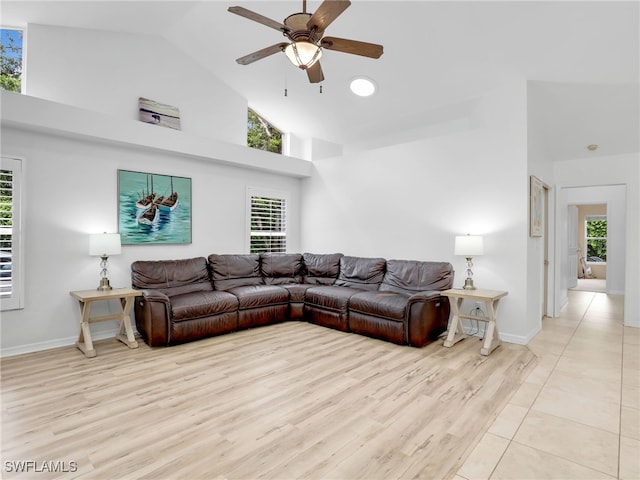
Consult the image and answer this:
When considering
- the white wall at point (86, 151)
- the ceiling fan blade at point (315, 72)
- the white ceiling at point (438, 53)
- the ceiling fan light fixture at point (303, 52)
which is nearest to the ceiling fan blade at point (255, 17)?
the ceiling fan light fixture at point (303, 52)

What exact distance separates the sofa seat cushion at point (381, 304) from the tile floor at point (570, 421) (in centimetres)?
135

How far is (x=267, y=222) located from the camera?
6.14 metres

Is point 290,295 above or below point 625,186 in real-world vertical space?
below

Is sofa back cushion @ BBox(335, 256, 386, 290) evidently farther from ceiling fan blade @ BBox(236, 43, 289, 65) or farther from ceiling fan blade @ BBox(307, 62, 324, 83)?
ceiling fan blade @ BBox(236, 43, 289, 65)


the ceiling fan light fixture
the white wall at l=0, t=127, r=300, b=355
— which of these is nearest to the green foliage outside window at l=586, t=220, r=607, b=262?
the ceiling fan light fixture

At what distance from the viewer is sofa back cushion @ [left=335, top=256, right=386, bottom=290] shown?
16.5ft

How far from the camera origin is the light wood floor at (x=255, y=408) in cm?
191

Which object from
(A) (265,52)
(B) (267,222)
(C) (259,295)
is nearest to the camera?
(A) (265,52)

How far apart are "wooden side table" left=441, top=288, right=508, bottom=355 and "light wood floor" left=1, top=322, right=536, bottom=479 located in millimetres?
118

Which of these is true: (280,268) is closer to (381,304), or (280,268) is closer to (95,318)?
(381,304)

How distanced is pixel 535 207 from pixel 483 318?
1.65 meters

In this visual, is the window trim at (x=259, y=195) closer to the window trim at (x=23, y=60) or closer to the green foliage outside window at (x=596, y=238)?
the window trim at (x=23, y=60)

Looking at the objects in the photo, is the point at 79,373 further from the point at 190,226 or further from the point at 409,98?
the point at 409,98

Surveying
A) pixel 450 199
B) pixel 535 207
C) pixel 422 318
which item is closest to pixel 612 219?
pixel 535 207
